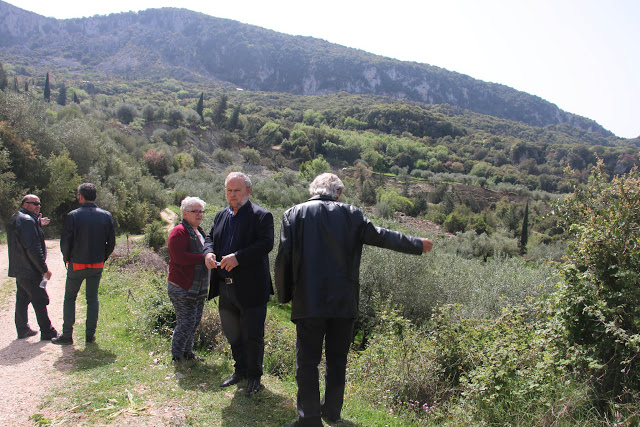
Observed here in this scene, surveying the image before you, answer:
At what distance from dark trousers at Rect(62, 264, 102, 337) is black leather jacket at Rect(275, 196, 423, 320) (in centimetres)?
305

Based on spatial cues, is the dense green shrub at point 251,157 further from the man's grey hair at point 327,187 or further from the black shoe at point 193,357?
the man's grey hair at point 327,187

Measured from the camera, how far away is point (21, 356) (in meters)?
4.73

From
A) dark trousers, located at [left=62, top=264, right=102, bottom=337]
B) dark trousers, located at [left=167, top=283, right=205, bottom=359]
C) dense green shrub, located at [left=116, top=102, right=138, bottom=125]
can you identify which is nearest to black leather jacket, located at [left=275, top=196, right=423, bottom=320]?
dark trousers, located at [left=167, top=283, right=205, bottom=359]

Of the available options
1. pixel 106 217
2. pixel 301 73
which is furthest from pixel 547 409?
pixel 301 73

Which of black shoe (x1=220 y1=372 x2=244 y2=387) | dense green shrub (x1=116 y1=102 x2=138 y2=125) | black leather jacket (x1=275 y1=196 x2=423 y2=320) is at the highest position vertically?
dense green shrub (x1=116 y1=102 x2=138 y2=125)

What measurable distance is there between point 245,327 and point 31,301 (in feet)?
11.1

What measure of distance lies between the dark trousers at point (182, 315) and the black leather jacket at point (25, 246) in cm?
196

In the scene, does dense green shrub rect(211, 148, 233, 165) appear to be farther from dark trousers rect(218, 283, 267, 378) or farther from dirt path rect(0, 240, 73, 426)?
dark trousers rect(218, 283, 267, 378)

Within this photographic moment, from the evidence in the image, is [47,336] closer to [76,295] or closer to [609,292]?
[76,295]

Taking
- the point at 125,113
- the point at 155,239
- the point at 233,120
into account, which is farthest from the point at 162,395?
the point at 233,120

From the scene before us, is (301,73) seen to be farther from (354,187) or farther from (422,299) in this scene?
(422,299)

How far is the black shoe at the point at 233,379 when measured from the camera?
4.04m

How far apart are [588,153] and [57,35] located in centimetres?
20568

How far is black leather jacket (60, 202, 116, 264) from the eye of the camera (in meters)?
4.87
